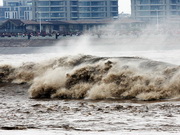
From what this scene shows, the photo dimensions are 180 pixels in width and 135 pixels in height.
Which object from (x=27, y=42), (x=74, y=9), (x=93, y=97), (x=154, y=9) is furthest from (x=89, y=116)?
(x=74, y=9)

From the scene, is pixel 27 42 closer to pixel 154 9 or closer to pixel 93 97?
pixel 154 9

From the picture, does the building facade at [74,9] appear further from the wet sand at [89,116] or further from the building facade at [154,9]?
the wet sand at [89,116]

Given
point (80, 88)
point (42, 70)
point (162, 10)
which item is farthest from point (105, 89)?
point (162, 10)

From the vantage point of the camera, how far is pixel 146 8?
172 m

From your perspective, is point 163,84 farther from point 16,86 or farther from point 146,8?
point 146,8

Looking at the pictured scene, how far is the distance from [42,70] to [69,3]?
148 m

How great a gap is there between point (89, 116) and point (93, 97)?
15.4ft

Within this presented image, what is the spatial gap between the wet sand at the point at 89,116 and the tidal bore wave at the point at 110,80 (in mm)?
1083

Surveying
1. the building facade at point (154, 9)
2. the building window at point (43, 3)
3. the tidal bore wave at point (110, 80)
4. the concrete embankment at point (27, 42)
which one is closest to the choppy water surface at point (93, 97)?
the tidal bore wave at point (110, 80)

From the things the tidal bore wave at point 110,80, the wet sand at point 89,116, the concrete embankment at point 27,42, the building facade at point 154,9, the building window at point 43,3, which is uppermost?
the building window at point 43,3

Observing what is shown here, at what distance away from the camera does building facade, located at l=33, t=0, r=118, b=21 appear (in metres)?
175

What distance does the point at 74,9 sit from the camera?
177 metres

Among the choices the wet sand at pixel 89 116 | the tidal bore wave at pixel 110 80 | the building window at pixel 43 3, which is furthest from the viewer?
the building window at pixel 43 3

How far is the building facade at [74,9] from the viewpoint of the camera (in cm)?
17538
